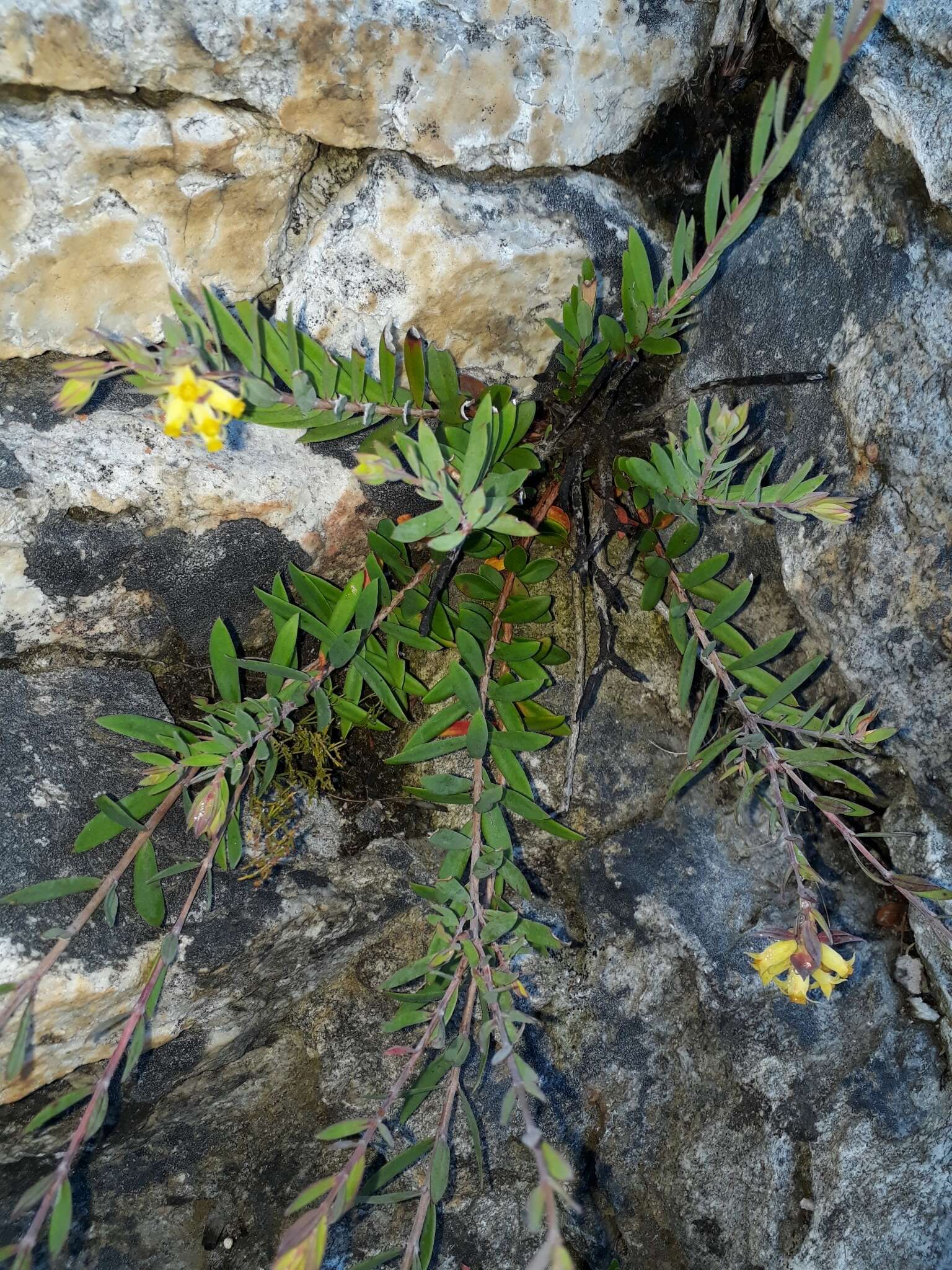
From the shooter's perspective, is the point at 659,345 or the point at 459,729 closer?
the point at 659,345

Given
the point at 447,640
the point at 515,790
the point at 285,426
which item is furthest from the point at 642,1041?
the point at 285,426

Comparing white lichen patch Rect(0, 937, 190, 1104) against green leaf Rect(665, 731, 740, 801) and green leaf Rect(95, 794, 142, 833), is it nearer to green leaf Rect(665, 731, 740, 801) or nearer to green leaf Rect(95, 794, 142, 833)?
green leaf Rect(95, 794, 142, 833)

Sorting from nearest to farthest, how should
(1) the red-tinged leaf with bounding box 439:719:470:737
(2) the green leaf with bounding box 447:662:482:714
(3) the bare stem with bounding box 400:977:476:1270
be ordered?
(3) the bare stem with bounding box 400:977:476:1270
(2) the green leaf with bounding box 447:662:482:714
(1) the red-tinged leaf with bounding box 439:719:470:737

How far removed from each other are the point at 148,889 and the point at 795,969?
1311mm

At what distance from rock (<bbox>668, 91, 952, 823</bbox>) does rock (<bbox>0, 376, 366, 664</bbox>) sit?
1.07 m

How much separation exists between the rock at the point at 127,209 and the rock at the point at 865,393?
1112 mm

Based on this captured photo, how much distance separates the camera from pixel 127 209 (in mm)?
1798

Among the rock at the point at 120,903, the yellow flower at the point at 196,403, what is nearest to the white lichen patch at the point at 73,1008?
the rock at the point at 120,903

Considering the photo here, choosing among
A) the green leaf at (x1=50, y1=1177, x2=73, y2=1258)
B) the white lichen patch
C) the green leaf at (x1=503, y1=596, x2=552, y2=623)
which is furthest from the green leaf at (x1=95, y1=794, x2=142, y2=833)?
the green leaf at (x1=503, y1=596, x2=552, y2=623)

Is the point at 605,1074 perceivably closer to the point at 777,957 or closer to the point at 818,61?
the point at 777,957

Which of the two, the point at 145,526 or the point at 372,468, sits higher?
the point at 372,468

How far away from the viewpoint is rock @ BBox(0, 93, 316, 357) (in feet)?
5.55

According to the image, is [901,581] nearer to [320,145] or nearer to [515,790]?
[515,790]

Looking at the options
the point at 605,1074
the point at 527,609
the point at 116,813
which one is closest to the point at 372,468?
the point at 527,609
